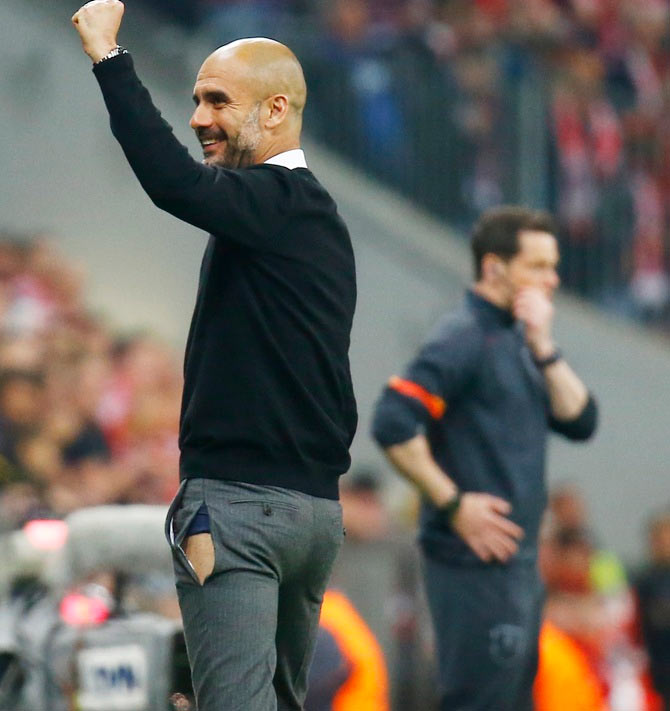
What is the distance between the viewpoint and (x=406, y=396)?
5625 mm

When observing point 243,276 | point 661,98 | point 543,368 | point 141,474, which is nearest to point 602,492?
point 661,98

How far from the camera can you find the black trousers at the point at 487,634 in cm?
550

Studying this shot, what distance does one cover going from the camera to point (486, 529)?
5.47 m

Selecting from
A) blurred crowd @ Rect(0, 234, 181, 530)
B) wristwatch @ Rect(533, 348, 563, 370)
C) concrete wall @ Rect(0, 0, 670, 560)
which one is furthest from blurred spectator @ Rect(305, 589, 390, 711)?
→ concrete wall @ Rect(0, 0, 670, 560)

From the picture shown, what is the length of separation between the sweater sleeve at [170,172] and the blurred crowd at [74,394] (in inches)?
186

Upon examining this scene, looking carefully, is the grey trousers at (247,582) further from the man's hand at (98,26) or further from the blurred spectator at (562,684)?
the blurred spectator at (562,684)

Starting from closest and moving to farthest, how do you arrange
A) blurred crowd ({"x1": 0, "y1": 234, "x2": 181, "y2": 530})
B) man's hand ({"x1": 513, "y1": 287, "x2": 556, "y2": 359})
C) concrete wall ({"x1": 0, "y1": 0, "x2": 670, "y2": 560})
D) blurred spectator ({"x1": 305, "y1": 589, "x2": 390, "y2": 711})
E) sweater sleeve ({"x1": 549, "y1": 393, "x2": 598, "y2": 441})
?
man's hand ({"x1": 513, "y1": 287, "x2": 556, "y2": 359}) < sweater sleeve ({"x1": 549, "y1": 393, "x2": 598, "y2": 441}) < blurred spectator ({"x1": 305, "y1": 589, "x2": 390, "y2": 711}) < blurred crowd ({"x1": 0, "y1": 234, "x2": 181, "y2": 530}) < concrete wall ({"x1": 0, "y1": 0, "x2": 670, "y2": 560})

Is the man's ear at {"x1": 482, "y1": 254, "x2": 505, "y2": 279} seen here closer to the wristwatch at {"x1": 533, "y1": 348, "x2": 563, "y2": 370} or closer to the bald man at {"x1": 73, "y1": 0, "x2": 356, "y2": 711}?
the wristwatch at {"x1": 533, "y1": 348, "x2": 563, "y2": 370}

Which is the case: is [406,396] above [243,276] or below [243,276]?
below

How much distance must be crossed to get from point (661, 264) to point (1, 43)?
451cm

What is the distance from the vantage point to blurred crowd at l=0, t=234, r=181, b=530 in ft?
29.9

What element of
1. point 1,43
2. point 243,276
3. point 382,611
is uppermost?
point 1,43

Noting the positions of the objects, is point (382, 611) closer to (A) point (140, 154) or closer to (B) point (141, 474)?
(B) point (141, 474)

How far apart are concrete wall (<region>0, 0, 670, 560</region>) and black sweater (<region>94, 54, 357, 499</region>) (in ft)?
21.7
